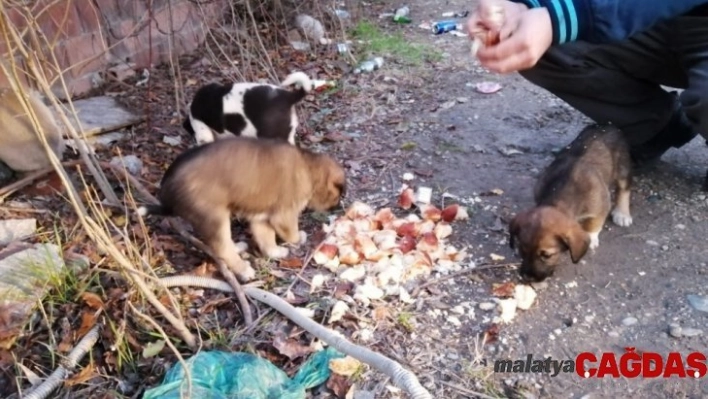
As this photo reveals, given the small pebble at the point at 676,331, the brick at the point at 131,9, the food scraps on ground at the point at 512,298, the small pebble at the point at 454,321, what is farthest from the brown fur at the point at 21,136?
the small pebble at the point at 676,331

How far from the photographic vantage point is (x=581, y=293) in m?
3.54

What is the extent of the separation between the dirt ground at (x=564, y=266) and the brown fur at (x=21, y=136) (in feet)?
7.43

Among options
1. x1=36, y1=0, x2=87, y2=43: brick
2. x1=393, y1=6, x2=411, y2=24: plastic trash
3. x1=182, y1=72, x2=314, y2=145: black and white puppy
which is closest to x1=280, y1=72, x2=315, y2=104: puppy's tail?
x1=182, y1=72, x2=314, y2=145: black and white puppy

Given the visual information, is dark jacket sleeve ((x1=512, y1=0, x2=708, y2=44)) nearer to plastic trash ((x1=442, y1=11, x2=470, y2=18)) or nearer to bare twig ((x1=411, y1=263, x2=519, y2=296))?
bare twig ((x1=411, y1=263, x2=519, y2=296))

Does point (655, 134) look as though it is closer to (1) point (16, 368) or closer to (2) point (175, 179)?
(2) point (175, 179)

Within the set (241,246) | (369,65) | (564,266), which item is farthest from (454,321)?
(369,65)

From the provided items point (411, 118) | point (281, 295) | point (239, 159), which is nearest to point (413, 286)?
point (281, 295)

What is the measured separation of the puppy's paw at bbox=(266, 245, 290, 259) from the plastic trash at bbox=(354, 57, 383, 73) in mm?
3168

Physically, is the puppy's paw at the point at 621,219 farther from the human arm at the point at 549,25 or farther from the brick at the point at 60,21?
the brick at the point at 60,21

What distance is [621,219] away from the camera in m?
4.10

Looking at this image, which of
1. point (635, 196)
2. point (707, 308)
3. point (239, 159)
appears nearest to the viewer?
point (707, 308)

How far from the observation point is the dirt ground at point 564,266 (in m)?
3.14

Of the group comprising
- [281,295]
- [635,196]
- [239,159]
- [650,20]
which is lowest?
[635,196]

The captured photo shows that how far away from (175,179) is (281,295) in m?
0.77
